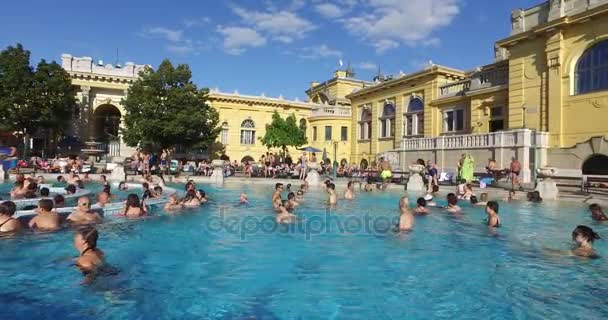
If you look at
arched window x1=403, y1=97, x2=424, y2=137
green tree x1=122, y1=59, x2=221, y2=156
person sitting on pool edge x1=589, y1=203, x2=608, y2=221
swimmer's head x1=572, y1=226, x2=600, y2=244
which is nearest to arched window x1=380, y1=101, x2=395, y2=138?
arched window x1=403, y1=97, x2=424, y2=137

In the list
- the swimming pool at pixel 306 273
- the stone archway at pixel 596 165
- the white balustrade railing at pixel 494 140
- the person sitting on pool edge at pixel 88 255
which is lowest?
the swimming pool at pixel 306 273

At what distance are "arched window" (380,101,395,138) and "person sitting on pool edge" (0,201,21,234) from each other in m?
31.6

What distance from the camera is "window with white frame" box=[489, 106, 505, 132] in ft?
85.0

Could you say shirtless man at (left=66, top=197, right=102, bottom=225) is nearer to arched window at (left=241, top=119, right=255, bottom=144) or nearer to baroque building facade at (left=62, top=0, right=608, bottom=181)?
baroque building facade at (left=62, top=0, right=608, bottom=181)

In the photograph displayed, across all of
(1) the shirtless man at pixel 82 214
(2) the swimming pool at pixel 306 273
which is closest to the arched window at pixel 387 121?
(2) the swimming pool at pixel 306 273

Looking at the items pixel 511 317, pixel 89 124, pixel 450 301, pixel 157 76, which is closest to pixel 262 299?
pixel 450 301

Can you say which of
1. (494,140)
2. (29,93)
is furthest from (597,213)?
(29,93)

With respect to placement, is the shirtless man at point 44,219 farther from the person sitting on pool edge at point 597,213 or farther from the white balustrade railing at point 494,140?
the white balustrade railing at point 494,140

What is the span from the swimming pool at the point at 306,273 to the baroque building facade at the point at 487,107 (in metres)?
11.9

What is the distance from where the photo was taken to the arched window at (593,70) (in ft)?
64.8

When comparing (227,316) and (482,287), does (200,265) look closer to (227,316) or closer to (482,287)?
(227,316)

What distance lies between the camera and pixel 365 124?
4028 cm

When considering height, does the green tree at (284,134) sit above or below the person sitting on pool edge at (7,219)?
above

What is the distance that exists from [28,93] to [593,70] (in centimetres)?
3933
